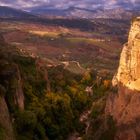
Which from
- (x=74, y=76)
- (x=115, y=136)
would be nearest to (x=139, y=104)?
(x=115, y=136)

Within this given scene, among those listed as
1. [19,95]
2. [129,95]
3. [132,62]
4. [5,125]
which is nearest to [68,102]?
[19,95]

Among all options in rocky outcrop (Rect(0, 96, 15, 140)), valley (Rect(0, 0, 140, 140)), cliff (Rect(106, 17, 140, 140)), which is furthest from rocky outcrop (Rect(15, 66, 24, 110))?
cliff (Rect(106, 17, 140, 140))

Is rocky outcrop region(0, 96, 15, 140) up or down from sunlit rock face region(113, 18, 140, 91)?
down

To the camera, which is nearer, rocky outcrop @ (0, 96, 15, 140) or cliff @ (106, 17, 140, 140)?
cliff @ (106, 17, 140, 140)

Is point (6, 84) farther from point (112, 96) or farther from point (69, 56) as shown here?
point (69, 56)

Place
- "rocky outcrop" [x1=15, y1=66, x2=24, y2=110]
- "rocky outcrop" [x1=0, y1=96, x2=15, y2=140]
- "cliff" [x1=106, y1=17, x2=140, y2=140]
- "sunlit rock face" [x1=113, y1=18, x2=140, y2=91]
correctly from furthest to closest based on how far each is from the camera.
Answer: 1. "rocky outcrop" [x1=15, y1=66, x2=24, y2=110]
2. "rocky outcrop" [x1=0, y1=96, x2=15, y2=140]
3. "sunlit rock face" [x1=113, y1=18, x2=140, y2=91]
4. "cliff" [x1=106, y1=17, x2=140, y2=140]

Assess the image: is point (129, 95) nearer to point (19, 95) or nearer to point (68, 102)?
point (19, 95)

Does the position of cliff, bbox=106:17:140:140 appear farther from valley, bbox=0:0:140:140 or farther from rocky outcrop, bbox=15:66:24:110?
rocky outcrop, bbox=15:66:24:110

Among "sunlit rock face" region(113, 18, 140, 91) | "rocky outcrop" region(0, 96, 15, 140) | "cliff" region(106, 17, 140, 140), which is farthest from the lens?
"rocky outcrop" region(0, 96, 15, 140)
